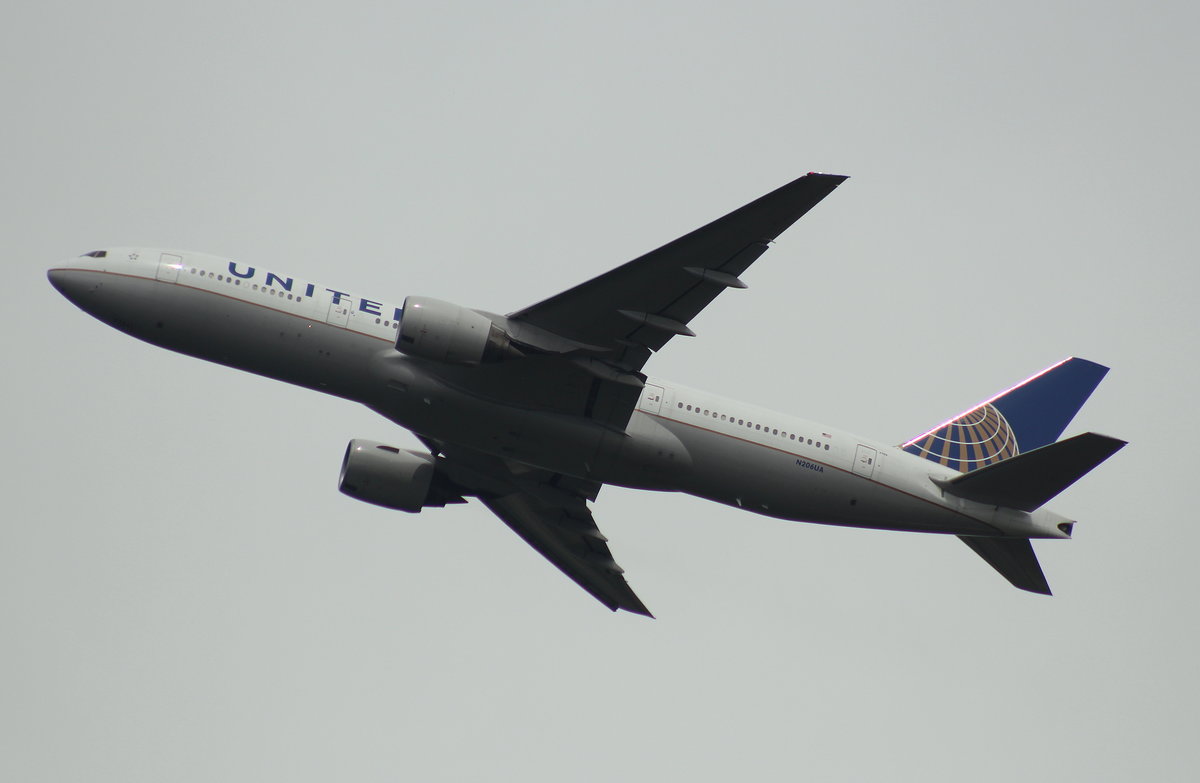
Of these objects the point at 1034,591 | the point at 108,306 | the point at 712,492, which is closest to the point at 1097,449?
the point at 1034,591

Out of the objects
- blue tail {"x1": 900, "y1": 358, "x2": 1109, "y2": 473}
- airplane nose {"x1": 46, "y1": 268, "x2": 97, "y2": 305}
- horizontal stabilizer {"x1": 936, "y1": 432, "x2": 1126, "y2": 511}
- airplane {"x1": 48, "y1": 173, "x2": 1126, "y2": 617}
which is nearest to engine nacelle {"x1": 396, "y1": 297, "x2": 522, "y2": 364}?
airplane {"x1": 48, "y1": 173, "x2": 1126, "y2": 617}

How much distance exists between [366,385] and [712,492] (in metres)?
9.75

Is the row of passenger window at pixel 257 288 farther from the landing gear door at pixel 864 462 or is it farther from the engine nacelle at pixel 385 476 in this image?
the landing gear door at pixel 864 462

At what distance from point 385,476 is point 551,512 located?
572 cm

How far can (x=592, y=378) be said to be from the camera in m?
31.8

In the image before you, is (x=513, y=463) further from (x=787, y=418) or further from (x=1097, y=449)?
(x=1097, y=449)

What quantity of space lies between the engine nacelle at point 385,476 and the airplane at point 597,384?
3.99 meters

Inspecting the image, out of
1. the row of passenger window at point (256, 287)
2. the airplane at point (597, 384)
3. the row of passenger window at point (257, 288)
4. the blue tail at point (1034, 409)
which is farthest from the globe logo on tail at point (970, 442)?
the row of passenger window at point (257, 288)

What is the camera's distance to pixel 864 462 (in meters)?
33.9

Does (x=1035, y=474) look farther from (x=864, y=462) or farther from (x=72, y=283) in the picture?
(x=72, y=283)

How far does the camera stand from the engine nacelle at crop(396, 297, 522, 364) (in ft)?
98.1

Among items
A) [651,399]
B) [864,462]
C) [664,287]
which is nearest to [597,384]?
[651,399]

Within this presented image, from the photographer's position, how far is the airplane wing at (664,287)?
2823cm

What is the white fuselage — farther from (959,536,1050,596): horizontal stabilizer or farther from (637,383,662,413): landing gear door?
(959,536,1050,596): horizontal stabilizer
